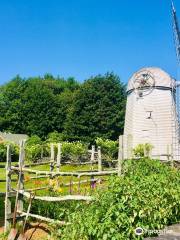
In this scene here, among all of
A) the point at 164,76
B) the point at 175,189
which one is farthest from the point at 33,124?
the point at 175,189

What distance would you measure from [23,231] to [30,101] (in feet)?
152

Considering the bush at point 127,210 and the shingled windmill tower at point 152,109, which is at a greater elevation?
the shingled windmill tower at point 152,109

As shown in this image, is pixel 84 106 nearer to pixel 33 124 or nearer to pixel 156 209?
pixel 33 124

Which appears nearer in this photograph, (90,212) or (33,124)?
(90,212)

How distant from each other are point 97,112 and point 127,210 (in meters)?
40.5

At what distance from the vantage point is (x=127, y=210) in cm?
622

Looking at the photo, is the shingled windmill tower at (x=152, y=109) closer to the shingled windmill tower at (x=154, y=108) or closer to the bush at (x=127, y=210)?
the shingled windmill tower at (x=154, y=108)

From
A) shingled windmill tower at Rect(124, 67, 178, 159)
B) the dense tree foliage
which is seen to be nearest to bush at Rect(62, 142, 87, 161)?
shingled windmill tower at Rect(124, 67, 178, 159)

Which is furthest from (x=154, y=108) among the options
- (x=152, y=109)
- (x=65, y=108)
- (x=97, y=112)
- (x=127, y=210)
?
(x=127, y=210)

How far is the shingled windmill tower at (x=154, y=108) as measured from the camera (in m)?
33.0

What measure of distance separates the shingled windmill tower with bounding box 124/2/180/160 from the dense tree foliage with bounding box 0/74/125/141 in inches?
459

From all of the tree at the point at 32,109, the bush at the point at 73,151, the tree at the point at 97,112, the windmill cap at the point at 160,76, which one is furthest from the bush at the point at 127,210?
the tree at the point at 32,109

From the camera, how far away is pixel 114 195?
21.1ft

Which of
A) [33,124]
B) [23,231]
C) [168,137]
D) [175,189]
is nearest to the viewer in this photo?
[175,189]
